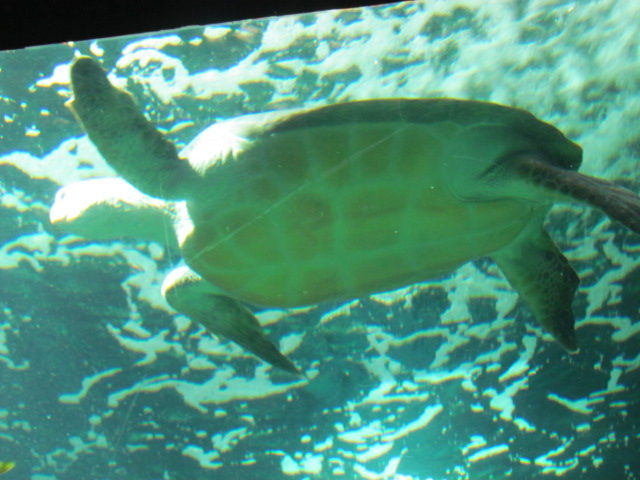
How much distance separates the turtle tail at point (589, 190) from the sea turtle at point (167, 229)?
2341mm

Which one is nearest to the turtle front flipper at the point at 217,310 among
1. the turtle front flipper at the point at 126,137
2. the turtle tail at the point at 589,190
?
the turtle front flipper at the point at 126,137

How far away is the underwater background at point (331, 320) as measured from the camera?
4285 mm

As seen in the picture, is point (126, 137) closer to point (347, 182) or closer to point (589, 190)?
point (347, 182)

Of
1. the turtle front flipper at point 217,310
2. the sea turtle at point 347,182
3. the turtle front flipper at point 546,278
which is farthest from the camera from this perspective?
the turtle front flipper at point 217,310

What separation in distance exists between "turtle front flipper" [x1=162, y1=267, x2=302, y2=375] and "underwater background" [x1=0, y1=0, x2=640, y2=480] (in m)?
1.80

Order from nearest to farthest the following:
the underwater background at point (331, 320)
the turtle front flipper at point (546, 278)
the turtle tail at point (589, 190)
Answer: the turtle tail at point (589, 190) → the turtle front flipper at point (546, 278) → the underwater background at point (331, 320)

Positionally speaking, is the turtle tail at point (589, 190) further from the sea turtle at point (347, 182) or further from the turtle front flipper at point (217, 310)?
the turtle front flipper at point (217, 310)

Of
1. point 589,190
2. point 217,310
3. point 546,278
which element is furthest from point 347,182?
point 546,278

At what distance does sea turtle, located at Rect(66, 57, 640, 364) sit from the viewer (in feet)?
9.77

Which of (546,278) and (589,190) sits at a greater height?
(589,190)

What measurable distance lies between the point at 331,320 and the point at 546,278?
4.07 meters

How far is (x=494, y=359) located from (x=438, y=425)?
9.09 ft

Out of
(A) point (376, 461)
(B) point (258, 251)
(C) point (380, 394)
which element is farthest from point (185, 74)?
(A) point (376, 461)

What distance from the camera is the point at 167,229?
156 inches
